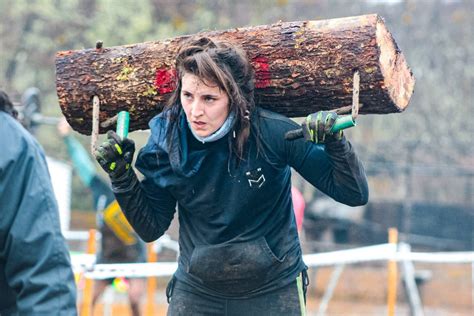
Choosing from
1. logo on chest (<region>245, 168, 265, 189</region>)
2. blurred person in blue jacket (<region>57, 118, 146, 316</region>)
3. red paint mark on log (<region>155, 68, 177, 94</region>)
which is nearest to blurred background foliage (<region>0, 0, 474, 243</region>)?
blurred person in blue jacket (<region>57, 118, 146, 316</region>)

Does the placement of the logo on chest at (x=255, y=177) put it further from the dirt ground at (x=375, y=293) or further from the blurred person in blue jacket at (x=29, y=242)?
the dirt ground at (x=375, y=293)

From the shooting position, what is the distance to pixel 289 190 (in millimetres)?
3791

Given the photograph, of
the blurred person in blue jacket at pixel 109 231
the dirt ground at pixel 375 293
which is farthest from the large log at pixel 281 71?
the dirt ground at pixel 375 293

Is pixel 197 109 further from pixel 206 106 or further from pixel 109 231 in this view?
pixel 109 231

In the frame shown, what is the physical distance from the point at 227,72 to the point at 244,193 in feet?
1.57

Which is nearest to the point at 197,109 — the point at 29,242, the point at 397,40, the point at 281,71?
the point at 281,71

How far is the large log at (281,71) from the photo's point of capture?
3.61 metres

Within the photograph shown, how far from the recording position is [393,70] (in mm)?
3713

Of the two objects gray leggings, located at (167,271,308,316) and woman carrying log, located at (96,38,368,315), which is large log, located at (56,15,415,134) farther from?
gray leggings, located at (167,271,308,316)

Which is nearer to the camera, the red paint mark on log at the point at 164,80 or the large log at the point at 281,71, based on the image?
the large log at the point at 281,71

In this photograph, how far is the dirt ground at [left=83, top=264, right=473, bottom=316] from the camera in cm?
1266

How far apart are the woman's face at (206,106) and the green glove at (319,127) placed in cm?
35

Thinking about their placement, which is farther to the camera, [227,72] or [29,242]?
[227,72]

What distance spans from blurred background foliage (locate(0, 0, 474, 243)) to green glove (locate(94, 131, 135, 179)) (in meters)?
11.3
